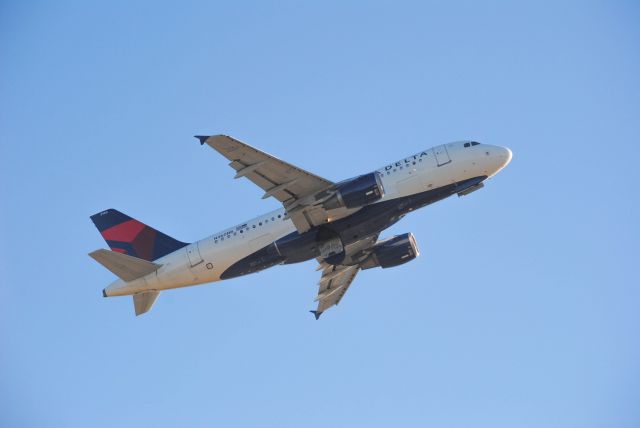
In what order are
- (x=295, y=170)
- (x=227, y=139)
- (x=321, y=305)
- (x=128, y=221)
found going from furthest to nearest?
(x=321, y=305)
(x=128, y=221)
(x=295, y=170)
(x=227, y=139)

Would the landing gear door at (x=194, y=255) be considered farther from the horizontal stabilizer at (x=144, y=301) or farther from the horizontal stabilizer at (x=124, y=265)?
the horizontal stabilizer at (x=144, y=301)

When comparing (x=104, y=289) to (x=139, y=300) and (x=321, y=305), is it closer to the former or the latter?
(x=139, y=300)

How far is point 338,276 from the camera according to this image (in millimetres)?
67500

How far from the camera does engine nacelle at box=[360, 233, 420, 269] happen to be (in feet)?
212

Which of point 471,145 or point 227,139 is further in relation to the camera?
point 471,145

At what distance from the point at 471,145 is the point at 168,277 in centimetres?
2287

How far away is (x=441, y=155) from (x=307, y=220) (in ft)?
32.9

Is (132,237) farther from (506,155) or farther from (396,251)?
(506,155)

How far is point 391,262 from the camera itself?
64.9m

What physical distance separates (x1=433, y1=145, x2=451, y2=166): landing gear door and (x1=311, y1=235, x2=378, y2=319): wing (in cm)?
1012

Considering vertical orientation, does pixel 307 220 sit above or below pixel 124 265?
below

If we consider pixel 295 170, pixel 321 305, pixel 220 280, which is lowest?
pixel 321 305

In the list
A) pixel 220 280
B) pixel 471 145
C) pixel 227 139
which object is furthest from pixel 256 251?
pixel 471 145

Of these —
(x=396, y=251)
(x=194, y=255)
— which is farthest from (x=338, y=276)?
(x=194, y=255)
